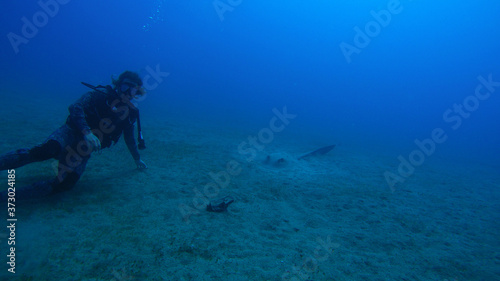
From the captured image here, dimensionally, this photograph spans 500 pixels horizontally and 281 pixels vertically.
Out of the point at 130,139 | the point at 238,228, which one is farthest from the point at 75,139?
the point at 238,228

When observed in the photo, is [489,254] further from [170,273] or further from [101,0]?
[101,0]

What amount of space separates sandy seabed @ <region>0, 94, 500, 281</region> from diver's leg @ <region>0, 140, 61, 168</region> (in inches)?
24.7

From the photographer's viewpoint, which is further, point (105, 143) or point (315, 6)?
point (315, 6)

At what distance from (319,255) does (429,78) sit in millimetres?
180435

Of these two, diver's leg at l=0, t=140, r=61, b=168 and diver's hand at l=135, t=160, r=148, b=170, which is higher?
diver's leg at l=0, t=140, r=61, b=168

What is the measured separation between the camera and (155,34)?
162250 millimetres

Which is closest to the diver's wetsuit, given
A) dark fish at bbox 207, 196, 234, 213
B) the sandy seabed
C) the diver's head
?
the diver's head

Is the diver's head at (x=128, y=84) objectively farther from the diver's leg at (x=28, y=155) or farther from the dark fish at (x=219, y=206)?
the dark fish at (x=219, y=206)

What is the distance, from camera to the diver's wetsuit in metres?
3.32

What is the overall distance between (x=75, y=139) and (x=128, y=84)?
4.67 feet

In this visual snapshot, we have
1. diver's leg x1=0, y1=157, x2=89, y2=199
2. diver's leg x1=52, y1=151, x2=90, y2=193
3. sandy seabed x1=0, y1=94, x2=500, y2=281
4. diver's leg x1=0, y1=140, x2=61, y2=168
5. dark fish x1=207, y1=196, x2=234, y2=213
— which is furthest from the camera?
dark fish x1=207, y1=196, x2=234, y2=213

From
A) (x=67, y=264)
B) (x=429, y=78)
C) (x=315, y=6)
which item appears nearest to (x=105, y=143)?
(x=67, y=264)

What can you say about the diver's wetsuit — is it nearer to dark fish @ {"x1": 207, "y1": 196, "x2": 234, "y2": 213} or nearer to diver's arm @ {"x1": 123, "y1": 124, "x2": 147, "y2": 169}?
diver's arm @ {"x1": 123, "y1": 124, "x2": 147, "y2": 169}

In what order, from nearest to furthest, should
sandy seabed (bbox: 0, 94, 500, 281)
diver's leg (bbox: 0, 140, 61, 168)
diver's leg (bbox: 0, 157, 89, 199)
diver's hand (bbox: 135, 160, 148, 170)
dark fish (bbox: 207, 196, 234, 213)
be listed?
sandy seabed (bbox: 0, 94, 500, 281) → diver's leg (bbox: 0, 140, 61, 168) → diver's leg (bbox: 0, 157, 89, 199) → dark fish (bbox: 207, 196, 234, 213) → diver's hand (bbox: 135, 160, 148, 170)
